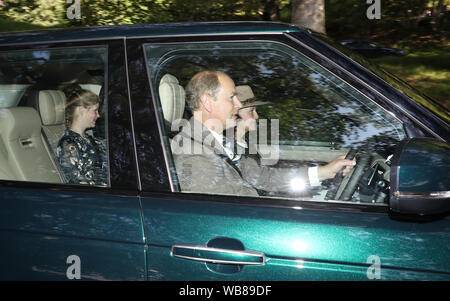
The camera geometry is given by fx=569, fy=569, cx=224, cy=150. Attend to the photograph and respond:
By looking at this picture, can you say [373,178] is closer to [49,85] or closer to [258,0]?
[49,85]

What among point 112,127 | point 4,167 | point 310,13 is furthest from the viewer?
point 310,13

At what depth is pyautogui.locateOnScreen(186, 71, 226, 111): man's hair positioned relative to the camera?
2.62 meters

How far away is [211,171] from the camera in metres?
2.36

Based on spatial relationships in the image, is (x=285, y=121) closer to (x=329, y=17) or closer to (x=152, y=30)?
(x=152, y=30)

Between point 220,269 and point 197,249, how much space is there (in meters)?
0.11

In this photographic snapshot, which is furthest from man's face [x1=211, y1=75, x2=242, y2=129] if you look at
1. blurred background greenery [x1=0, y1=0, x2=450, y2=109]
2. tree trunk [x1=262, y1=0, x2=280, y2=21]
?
tree trunk [x1=262, y1=0, x2=280, y2=21]

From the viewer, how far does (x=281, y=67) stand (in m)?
2.39

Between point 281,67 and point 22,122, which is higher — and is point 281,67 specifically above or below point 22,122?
above

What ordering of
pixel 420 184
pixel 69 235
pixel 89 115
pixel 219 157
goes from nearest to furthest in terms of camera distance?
1. pixel 420 184
2. pixel 69 235
3. pixel 219 157
4. pixel 89 115

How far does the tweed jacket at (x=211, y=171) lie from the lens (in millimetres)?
2293

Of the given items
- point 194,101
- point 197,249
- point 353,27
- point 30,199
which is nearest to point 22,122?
point 30,199

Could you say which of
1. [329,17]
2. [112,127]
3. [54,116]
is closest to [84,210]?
[112,127]

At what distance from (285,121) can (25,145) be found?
4.25 feet

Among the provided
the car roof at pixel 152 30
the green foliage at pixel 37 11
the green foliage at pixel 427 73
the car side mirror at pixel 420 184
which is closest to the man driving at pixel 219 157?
the car roof at pixel 152 30
